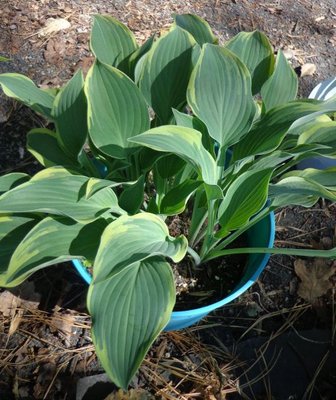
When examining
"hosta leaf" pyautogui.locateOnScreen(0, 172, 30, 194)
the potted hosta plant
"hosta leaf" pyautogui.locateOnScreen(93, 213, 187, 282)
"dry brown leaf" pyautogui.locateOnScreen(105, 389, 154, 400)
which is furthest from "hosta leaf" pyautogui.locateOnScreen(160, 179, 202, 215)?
"dry brown leaf" pyautogui.locateOnScreen(105, 389, 154, 400)

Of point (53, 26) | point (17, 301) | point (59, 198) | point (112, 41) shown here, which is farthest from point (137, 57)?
point (53, 26)

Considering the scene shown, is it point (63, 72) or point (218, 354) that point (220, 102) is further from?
point (63, 72)

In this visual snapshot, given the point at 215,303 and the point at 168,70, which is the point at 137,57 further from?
the point at 215,303

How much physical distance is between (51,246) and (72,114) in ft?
1.06

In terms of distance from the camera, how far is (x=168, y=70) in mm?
1120

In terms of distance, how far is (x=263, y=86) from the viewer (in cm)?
116

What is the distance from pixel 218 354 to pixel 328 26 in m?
1.53

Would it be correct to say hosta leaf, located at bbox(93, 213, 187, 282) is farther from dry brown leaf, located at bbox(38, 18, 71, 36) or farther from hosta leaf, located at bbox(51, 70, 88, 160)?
dry brown leaf, located at bbox(38, 18, 71, 36)

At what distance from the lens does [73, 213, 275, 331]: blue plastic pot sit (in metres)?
1.10

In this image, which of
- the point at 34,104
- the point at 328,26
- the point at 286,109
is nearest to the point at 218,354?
the point at 286,109

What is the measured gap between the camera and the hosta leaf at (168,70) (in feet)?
3.60

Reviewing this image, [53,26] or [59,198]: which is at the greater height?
[59,198]

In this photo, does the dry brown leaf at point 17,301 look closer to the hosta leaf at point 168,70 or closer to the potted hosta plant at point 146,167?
the potted hosta plant at point 146,167

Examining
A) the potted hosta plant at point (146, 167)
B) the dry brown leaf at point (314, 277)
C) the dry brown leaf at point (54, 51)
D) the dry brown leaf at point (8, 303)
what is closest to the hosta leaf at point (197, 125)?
the potted hosta plant at point (146, 167)
